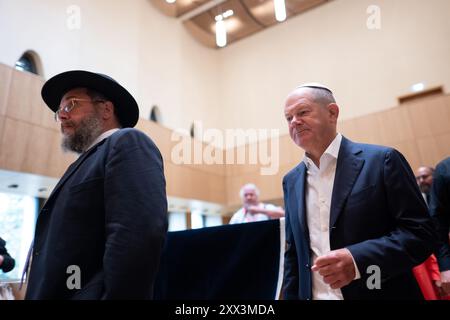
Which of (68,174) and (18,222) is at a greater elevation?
(18,222)

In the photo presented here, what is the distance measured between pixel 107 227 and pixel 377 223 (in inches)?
36.6

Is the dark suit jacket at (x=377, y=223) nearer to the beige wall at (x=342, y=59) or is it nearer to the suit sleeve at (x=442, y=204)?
the suit sleeve at (x=442, y=204)

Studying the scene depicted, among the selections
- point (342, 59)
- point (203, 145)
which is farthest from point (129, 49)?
point (342, 59)

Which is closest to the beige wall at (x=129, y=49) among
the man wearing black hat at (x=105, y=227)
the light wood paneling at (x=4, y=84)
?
the light wood paneling at (x=4, y=84)

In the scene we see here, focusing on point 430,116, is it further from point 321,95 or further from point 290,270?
point 290,270

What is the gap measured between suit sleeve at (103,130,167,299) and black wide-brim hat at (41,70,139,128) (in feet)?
1.24

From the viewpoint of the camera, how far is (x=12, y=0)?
5887 mm

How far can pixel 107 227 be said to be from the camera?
1.03 metres

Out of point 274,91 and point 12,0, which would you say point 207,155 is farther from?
point 12,0

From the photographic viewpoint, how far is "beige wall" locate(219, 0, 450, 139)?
7793 millimetres

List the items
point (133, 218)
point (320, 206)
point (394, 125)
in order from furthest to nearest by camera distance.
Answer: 1. point (394, 125)
2. point (320, 206)
3. point (133, 218)

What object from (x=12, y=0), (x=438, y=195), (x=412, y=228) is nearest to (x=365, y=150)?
(x=412, y=228)

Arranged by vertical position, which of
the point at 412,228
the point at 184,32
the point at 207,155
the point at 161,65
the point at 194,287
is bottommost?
the point at 194,287
